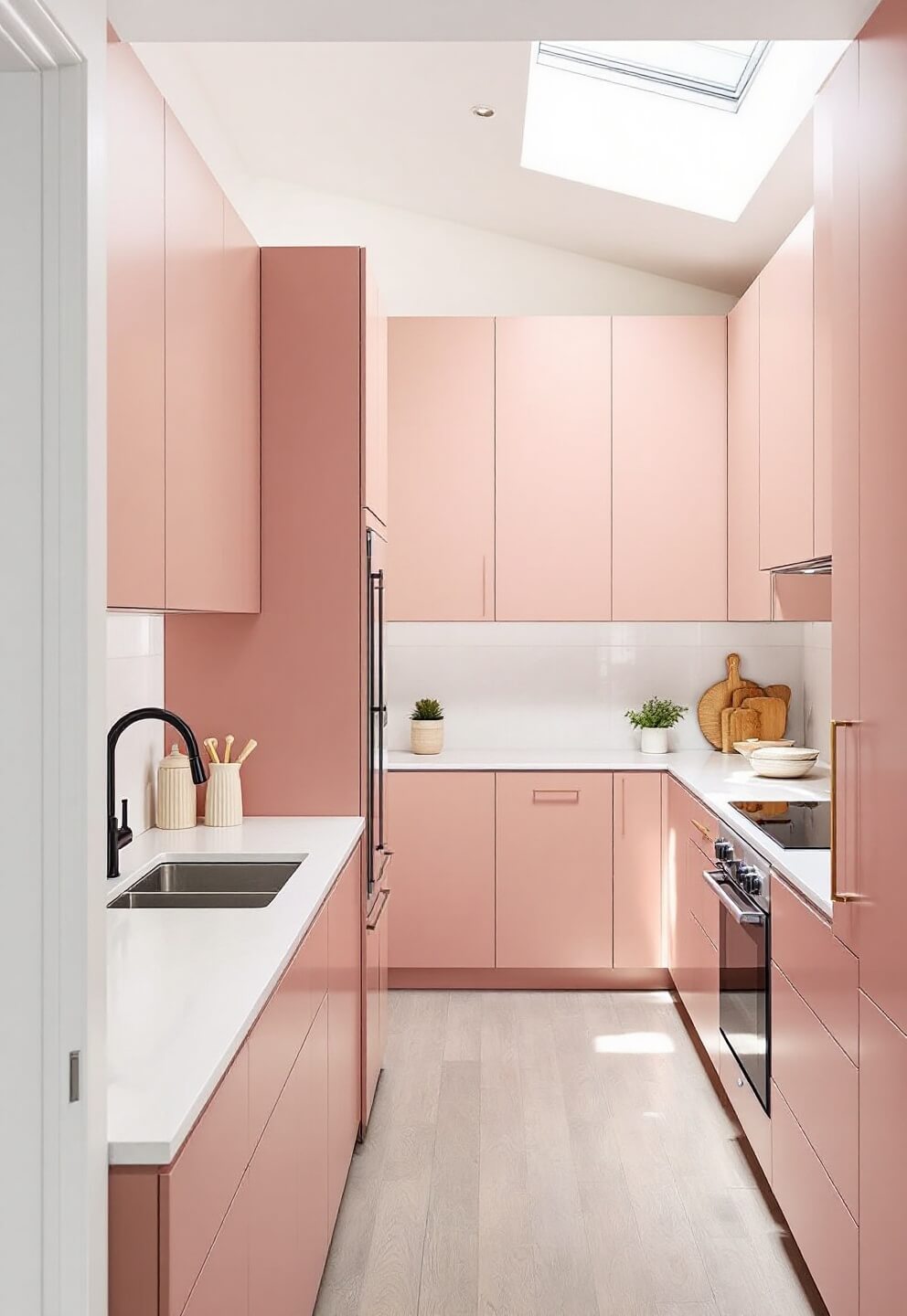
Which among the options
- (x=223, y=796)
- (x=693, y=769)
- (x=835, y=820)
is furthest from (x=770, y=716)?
(x=835, y=820)

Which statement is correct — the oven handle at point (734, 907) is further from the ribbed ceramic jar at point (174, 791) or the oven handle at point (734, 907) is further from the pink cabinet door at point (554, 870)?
the ribbed ceramic jar at point (174, 791)

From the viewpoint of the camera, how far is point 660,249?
432cm

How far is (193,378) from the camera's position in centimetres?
213

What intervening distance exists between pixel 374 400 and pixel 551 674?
6.37 ft

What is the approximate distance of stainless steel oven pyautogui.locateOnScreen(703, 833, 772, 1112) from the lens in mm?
2613

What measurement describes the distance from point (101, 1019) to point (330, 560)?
5.95 ft

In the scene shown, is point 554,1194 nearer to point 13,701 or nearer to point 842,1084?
point 842,1084

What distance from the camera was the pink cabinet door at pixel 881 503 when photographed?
5.49 ft

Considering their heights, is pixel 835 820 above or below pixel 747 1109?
above

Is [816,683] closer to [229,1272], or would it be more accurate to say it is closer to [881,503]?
[881,503]

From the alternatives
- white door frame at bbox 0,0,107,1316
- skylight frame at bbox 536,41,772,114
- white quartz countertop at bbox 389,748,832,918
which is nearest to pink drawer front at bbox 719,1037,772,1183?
white quartz countertop at bbox 389,748,832,918

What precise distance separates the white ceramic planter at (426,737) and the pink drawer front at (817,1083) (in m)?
2.09

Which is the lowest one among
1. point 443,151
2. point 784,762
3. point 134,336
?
point 784,762

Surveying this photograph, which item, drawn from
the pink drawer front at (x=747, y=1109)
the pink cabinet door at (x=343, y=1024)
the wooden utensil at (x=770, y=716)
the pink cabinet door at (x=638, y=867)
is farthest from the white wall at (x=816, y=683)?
the pink cabinet door at (x=343, y=1024)
